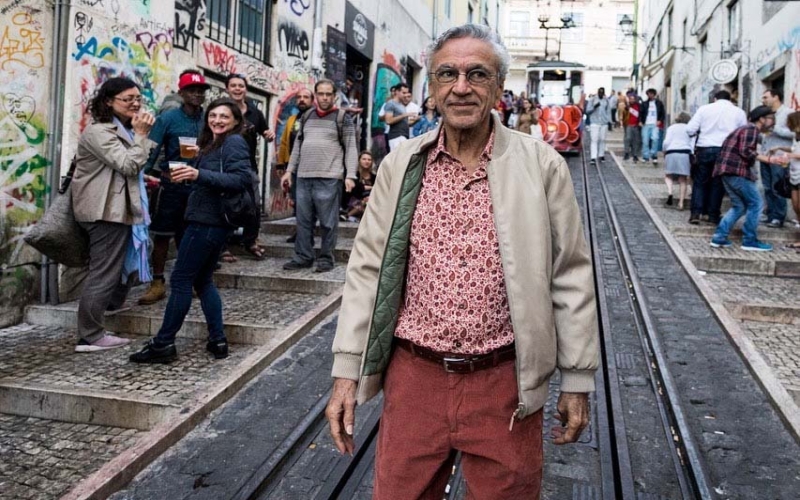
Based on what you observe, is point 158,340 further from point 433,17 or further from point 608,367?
point 433,17

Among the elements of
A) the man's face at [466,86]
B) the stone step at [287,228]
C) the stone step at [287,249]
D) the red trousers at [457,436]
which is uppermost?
the man's face at [466,86]

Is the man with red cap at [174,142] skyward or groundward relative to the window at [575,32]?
groundward

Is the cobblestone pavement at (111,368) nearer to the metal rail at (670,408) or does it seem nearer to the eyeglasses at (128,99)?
the eyeglasses at (128,99)

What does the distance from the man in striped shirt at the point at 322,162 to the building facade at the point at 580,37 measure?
3899cm

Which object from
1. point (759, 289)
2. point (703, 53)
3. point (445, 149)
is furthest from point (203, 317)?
point (703, 53)

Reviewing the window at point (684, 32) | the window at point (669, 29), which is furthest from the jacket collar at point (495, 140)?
the window at point (669, 29)

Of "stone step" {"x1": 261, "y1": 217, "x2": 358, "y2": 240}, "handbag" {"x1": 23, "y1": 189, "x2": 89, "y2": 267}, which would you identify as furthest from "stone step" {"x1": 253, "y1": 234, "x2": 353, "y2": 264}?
"handbag" {"x1": 23, "y1": 189, "x2": 89, "y2": 267}

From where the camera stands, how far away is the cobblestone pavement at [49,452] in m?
3.50

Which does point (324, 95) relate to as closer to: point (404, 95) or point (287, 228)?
point (287, 228)

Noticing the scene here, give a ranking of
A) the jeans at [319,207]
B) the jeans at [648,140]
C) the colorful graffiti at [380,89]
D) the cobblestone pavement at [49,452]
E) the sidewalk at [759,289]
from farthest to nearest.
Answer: the jeans at [648,140] → the colorful graffiti at [380,89] → the jeans at [319,207] → the sidewalk at [759,289] → the cobblestone pavement at [49,452]

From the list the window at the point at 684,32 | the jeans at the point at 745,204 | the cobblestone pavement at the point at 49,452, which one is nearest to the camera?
the cobblestone pavement at the point at 49,452

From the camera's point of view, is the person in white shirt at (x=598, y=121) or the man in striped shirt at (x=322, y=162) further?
the person in white shirt at (x=598, y=121)

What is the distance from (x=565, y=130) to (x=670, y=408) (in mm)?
16502

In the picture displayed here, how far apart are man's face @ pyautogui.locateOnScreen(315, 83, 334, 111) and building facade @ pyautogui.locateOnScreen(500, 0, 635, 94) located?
39.0 meters
